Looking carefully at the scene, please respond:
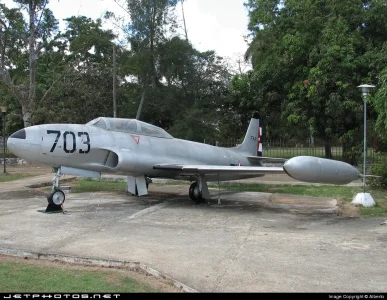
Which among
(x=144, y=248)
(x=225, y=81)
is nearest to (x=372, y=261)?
(x=144, y=248)

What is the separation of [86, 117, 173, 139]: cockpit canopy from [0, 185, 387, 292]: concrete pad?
2.27 metres

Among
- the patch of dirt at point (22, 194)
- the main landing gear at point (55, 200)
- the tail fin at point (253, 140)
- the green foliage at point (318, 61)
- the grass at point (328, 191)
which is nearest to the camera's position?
the main landing gear at point (55, 200)

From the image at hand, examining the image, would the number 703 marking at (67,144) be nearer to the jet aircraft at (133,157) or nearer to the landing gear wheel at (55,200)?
the jet aircraft at (133,157)

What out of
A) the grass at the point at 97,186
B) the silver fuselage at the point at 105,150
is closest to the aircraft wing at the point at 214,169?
the silver fuselage at the point at 105,150

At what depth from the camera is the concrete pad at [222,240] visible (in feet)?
17.1

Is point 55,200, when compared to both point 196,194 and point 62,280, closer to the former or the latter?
point 196,194

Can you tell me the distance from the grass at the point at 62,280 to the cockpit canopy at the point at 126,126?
21.7 ft

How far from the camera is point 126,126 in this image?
1224 centimetres

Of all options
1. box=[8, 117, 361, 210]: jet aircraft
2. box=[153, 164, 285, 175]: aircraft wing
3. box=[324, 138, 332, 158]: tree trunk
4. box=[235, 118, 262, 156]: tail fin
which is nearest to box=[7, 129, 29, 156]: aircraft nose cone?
box=[8, 117, 361, 210]: jet aircraft

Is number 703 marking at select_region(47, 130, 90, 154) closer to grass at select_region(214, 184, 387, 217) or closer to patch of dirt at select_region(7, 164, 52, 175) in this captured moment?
grass at select_region(214, 184, 387, 217)

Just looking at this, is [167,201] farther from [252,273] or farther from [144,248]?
[252,273]

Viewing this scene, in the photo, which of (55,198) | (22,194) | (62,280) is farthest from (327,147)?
(62,280)

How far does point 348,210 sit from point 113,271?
26.5ft

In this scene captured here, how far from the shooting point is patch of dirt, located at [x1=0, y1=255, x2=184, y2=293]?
16.1ft
